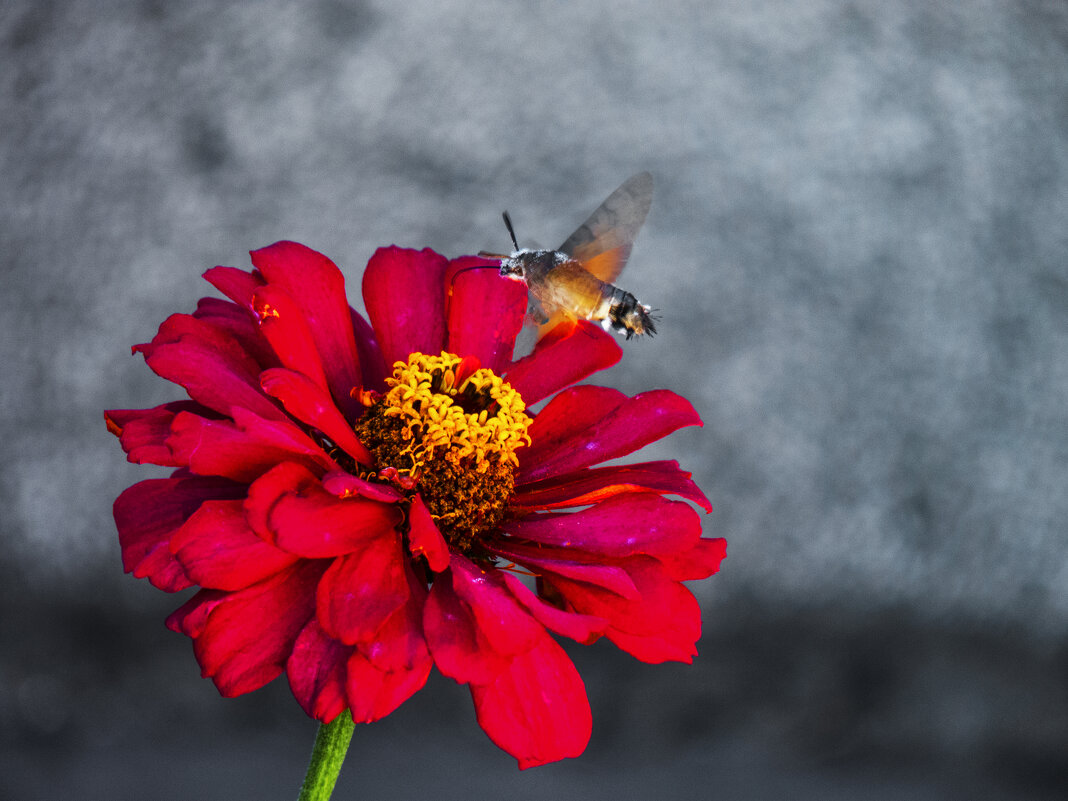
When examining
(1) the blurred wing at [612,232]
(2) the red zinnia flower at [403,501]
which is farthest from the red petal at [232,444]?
(1) the blurred wing at [612,232]

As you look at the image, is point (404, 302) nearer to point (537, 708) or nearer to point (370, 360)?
point (370, 360)

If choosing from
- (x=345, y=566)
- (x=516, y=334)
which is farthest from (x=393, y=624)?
(x=516, y=334)

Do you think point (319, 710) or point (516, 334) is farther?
point (516, 334)

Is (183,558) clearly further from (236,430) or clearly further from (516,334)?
(516,334)

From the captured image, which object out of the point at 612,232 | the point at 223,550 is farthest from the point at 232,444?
the point at 612,232

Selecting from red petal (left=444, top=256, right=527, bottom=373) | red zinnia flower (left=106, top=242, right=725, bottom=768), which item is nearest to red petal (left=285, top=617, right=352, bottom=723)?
red zinnia flower (left=106, top=242, right=725, bottom=768)
